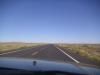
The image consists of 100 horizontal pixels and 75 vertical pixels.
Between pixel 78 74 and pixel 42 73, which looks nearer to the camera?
pixel 42 73

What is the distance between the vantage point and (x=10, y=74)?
204 inches

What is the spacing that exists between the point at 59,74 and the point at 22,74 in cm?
101

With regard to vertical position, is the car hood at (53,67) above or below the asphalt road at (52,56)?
above

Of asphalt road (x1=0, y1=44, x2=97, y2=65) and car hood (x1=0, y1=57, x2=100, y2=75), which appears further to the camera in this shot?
asphalt road (x1=0, y1=44, x2=97, y2=65)

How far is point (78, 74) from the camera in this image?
541 cm

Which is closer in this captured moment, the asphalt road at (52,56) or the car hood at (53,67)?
the car hood at (53,67)

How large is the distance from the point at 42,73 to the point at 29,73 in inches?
18.4

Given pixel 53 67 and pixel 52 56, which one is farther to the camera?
pixel 52 56

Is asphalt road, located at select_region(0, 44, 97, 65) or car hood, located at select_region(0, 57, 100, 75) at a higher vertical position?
car hood, located at select_region(0, 57, 100, 75)

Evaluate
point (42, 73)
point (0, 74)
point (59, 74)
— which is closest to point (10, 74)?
point (0, 74)

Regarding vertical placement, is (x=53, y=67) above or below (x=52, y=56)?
above

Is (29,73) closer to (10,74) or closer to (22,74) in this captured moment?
(22,74)

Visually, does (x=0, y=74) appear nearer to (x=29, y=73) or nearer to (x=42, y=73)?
(x=29, y=73)

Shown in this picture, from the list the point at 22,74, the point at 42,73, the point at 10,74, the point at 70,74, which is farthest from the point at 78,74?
the point at 10,74
